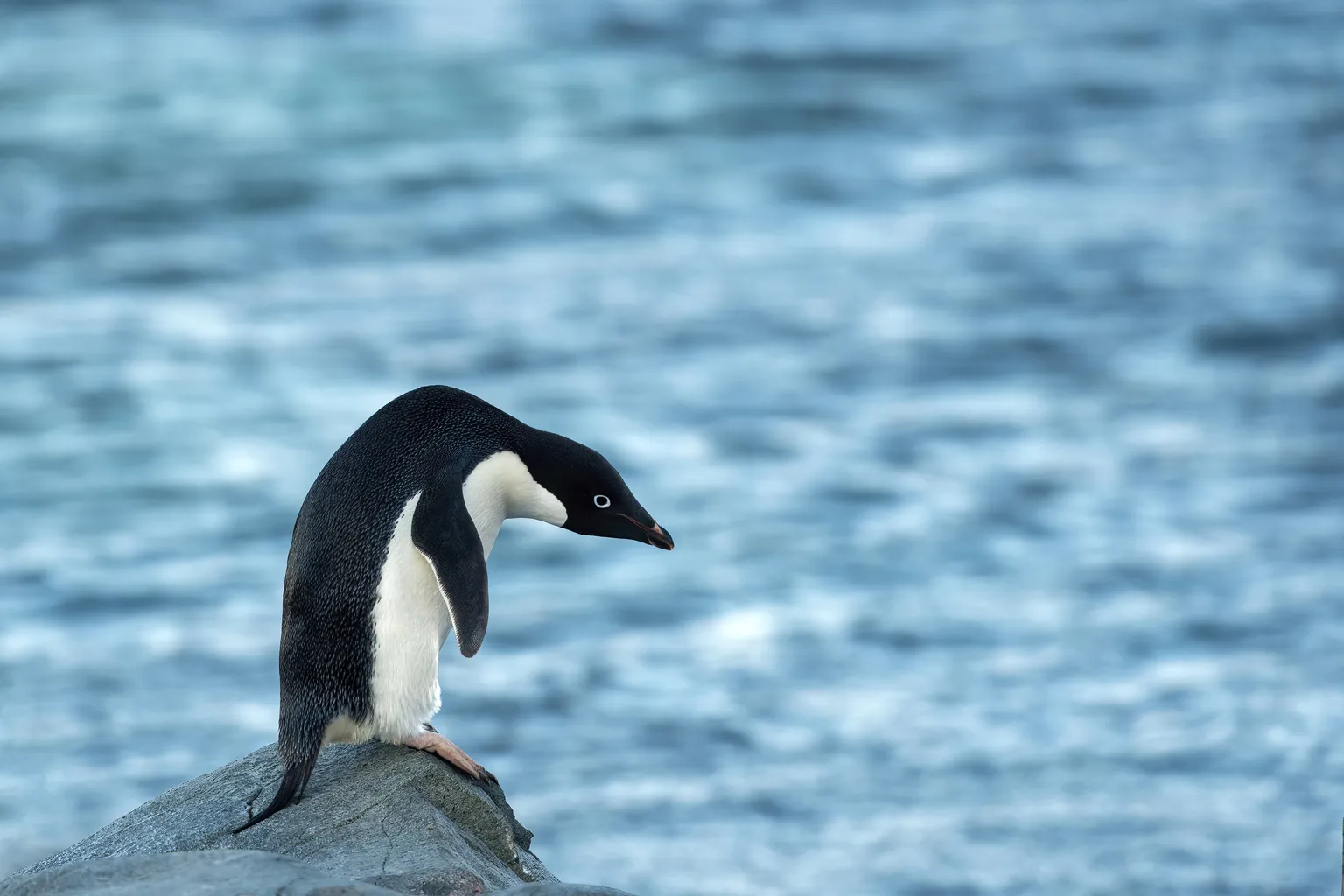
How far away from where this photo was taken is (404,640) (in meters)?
4.38

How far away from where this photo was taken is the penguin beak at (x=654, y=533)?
4.69 metres

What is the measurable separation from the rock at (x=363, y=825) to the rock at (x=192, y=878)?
297 millimetres

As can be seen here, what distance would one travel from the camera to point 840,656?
8.41 m

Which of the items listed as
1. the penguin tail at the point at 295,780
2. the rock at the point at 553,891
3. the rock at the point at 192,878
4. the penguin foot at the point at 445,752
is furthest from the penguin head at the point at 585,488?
the rock at the point at 192,878

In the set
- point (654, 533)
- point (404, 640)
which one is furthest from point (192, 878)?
point (654, 533)

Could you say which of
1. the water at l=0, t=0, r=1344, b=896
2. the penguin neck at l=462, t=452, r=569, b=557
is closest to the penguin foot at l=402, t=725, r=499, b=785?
the penguin neck at l=462, t=452, r=569, b=557

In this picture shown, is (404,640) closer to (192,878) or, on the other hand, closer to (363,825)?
(363,825)

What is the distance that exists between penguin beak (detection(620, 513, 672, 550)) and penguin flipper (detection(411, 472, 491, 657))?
473mm

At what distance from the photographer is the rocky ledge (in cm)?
351

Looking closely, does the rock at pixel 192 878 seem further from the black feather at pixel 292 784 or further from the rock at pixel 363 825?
the black feather at pixel 292 784

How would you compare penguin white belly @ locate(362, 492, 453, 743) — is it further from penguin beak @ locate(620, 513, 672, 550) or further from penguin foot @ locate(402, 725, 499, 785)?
penguin beak @ locate(620, 513, 672, 550)

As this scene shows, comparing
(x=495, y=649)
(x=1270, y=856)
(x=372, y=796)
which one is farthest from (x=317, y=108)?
(x=372, y=796)

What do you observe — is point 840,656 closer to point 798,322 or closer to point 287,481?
point 287,481

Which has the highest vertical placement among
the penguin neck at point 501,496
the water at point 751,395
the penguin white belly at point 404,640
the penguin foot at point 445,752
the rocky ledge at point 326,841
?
the water at point 751,395
